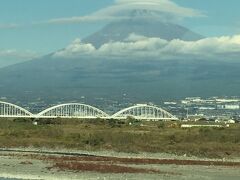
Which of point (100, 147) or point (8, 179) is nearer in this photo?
point (8, 179)

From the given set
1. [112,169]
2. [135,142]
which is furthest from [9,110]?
[112,169]

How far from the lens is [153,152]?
67.2 meters

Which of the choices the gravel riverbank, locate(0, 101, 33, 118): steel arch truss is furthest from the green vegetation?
locate(0, 101, 33, 118): steel arch truss

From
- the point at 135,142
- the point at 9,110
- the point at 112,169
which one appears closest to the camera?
the point at 112,169

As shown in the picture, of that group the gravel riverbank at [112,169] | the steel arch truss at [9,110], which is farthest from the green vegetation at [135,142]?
the steel arch truss at [9,110]

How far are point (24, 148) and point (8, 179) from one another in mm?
32766

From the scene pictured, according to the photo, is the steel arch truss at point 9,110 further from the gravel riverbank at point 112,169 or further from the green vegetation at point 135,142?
the gravel riverbank at point 112,169

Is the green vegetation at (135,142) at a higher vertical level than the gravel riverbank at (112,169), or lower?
higher

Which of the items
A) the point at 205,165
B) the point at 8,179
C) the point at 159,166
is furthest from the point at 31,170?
the point at 205,165

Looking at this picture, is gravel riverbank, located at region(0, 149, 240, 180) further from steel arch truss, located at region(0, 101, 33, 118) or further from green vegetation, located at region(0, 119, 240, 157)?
steel arch truss, located at region(0, 101, 33, 118)

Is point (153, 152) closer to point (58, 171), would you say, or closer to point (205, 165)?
point (205, 165)

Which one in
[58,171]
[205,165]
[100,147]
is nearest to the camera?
[58,171]

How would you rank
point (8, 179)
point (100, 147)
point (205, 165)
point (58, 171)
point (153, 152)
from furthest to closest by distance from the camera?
point (100, 147)
point (153, 152)
point (205, 165)
point (58, 171)
point (8, 179)

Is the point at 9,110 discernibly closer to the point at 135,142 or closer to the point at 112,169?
the point at 135,142
